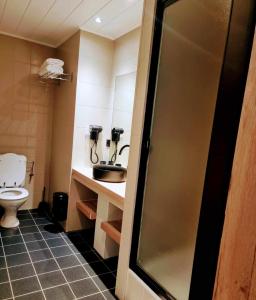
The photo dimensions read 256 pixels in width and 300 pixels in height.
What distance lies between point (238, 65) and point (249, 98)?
0.39 meters

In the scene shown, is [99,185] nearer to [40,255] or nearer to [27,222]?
[40,255]

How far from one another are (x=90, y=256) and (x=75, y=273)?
0.31 metres

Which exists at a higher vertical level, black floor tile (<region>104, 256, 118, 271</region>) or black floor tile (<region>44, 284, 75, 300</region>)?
black floor tile (<region>44, 284, 75, 300</region>)

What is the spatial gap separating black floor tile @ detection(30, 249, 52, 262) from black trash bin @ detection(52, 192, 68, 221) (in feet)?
1.66

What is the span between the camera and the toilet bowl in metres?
2.67

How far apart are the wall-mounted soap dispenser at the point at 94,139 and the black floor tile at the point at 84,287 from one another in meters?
1.36

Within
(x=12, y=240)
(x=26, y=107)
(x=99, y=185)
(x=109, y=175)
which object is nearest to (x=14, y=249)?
(x=12, y=240)

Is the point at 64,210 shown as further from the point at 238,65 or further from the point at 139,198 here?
the point at 238,65

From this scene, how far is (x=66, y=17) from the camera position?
2361 mm

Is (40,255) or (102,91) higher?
(102,91)

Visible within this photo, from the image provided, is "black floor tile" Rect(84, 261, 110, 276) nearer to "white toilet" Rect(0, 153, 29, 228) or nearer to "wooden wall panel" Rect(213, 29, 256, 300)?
"white toilet" Rect(0, 153, 29, 228)

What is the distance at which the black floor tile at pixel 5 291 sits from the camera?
5.67ft

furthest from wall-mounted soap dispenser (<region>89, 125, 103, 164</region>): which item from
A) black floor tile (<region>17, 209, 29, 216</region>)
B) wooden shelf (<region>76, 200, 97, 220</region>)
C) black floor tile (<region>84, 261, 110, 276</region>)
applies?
black floor tile (<region>17, 209, 29, 216</region>)

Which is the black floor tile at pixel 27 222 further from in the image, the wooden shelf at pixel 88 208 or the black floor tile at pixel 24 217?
the wooden shelf at pixel 88 208
